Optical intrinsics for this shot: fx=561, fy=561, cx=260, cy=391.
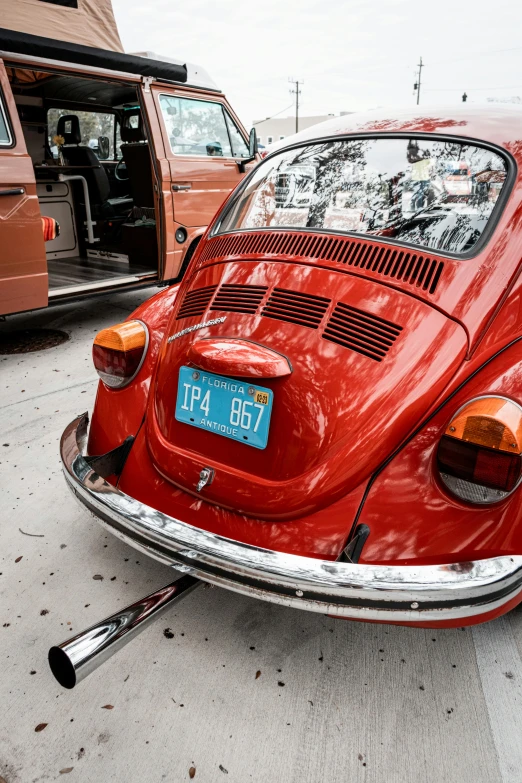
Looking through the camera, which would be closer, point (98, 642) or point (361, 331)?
point (98, 642)

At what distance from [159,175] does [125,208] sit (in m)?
2.41

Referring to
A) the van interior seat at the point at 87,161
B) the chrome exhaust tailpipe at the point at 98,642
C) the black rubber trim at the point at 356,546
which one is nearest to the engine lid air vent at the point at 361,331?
the black rubber trim at the point at 356,546

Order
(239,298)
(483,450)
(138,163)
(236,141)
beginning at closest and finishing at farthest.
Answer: (483,450), (239,298), (236,141), (138,163)

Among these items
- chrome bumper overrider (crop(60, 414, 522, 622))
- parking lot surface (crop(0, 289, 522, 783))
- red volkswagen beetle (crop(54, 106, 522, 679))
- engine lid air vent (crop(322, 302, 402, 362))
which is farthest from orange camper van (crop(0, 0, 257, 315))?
chrome bumper overrider (crop(60, 414, 522, 622))

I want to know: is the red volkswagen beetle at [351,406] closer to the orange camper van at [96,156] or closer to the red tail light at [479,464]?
the red tail light at [479,464]

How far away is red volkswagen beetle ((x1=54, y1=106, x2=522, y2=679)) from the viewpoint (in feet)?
5.36

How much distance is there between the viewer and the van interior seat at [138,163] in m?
6.44

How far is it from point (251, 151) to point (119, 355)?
175 inches

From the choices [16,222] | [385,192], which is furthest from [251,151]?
[385,192]

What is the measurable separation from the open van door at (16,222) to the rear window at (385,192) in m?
2.58

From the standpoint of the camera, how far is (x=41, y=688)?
1910 mm

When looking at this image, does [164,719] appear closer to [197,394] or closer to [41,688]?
[41,688]

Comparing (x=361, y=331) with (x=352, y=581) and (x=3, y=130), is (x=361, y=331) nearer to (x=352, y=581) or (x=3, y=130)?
(x=352, y=581)

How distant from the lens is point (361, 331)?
1887mm
